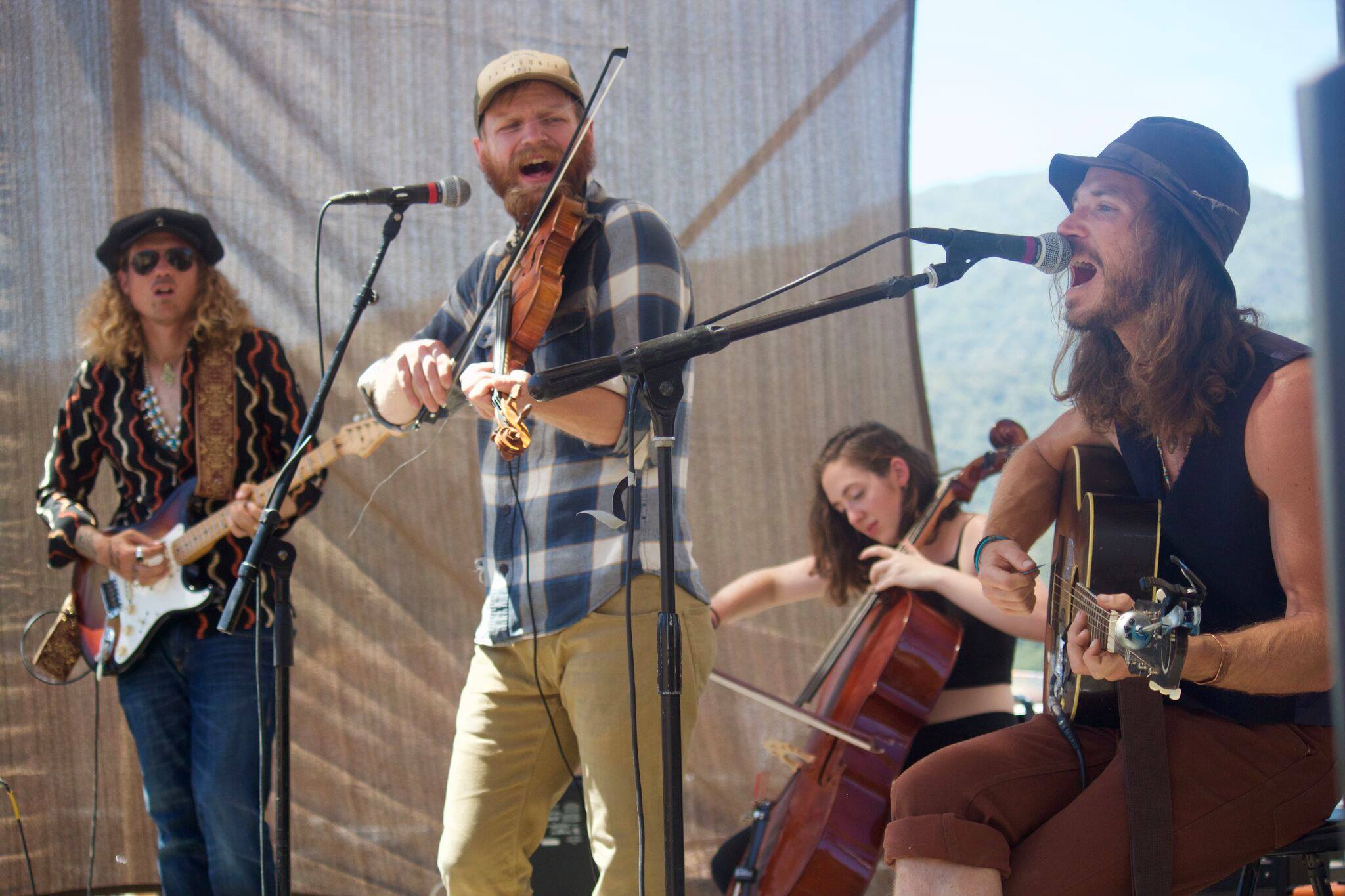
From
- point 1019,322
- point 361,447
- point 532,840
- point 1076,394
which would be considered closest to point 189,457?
point 361,447

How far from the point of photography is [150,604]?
2832 mm

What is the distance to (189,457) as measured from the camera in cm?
292

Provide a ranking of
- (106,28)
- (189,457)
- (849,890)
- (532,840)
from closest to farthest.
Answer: (532,840) < (849,890) < (189,457) < (106,28)

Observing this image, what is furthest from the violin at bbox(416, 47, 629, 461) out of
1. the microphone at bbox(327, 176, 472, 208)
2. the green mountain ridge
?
the green mountain ridge

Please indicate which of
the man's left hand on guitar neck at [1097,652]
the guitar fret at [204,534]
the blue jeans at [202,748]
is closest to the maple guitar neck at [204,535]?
the guitar fret at [204,534]

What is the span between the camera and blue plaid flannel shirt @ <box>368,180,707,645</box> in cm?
196

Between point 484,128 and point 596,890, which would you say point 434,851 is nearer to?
point 596,890

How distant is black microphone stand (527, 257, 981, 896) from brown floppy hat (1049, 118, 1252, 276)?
83 centimetres

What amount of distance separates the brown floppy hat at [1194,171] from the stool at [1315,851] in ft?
3.04

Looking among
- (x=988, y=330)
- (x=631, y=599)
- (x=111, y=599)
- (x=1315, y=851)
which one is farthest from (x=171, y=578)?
(x=988, y=330)

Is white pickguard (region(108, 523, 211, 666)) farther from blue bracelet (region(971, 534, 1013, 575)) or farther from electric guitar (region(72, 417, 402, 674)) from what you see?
blue bracelet (region(971, 534, 1013, 575))

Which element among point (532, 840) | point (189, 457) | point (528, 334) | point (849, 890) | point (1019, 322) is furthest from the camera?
point (1019, 322)

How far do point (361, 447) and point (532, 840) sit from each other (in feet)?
3.97

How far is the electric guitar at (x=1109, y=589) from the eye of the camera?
1600 mm
